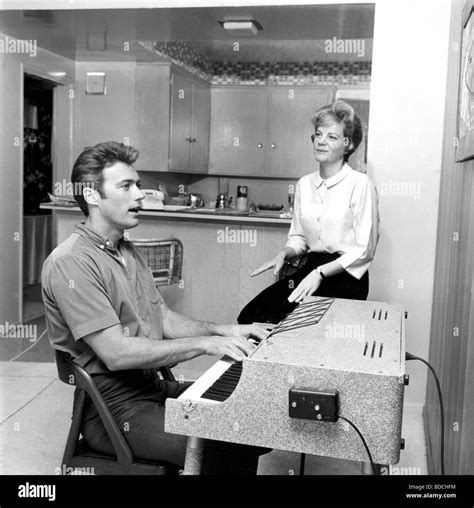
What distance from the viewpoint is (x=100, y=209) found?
6.77 ft

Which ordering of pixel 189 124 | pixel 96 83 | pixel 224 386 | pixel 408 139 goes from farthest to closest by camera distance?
1. pixel 189 124
2. pixel 96 83
3. pixel 408 139
4. pixel 224 386

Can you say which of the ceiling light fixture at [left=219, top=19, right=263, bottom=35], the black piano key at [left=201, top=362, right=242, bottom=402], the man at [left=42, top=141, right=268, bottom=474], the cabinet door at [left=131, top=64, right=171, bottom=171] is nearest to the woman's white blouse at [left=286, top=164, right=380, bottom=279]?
the man at [left=42, top=141, right=268, bottom=474]

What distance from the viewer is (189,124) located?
22.5 ft

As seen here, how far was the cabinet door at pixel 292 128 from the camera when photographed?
23.8 feet

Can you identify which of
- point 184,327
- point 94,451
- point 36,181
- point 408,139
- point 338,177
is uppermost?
point 408,139

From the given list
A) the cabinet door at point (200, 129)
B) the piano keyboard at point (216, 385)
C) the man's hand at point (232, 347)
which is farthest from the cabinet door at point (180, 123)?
the piano keyboard at point (216, 385)

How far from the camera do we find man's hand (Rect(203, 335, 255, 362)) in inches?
63.9

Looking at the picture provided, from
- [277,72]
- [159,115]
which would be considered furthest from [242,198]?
[159,115]

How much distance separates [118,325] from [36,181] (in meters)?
5.56

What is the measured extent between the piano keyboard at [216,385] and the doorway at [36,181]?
4.93m

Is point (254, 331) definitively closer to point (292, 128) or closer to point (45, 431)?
point (45, 431)

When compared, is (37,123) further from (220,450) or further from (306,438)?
(306,438)

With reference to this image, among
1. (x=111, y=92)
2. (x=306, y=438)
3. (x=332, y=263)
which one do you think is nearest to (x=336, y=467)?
(x=332, y=263)

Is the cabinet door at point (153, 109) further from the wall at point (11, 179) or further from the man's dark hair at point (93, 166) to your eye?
the man's dark hair at point (93, 166)
